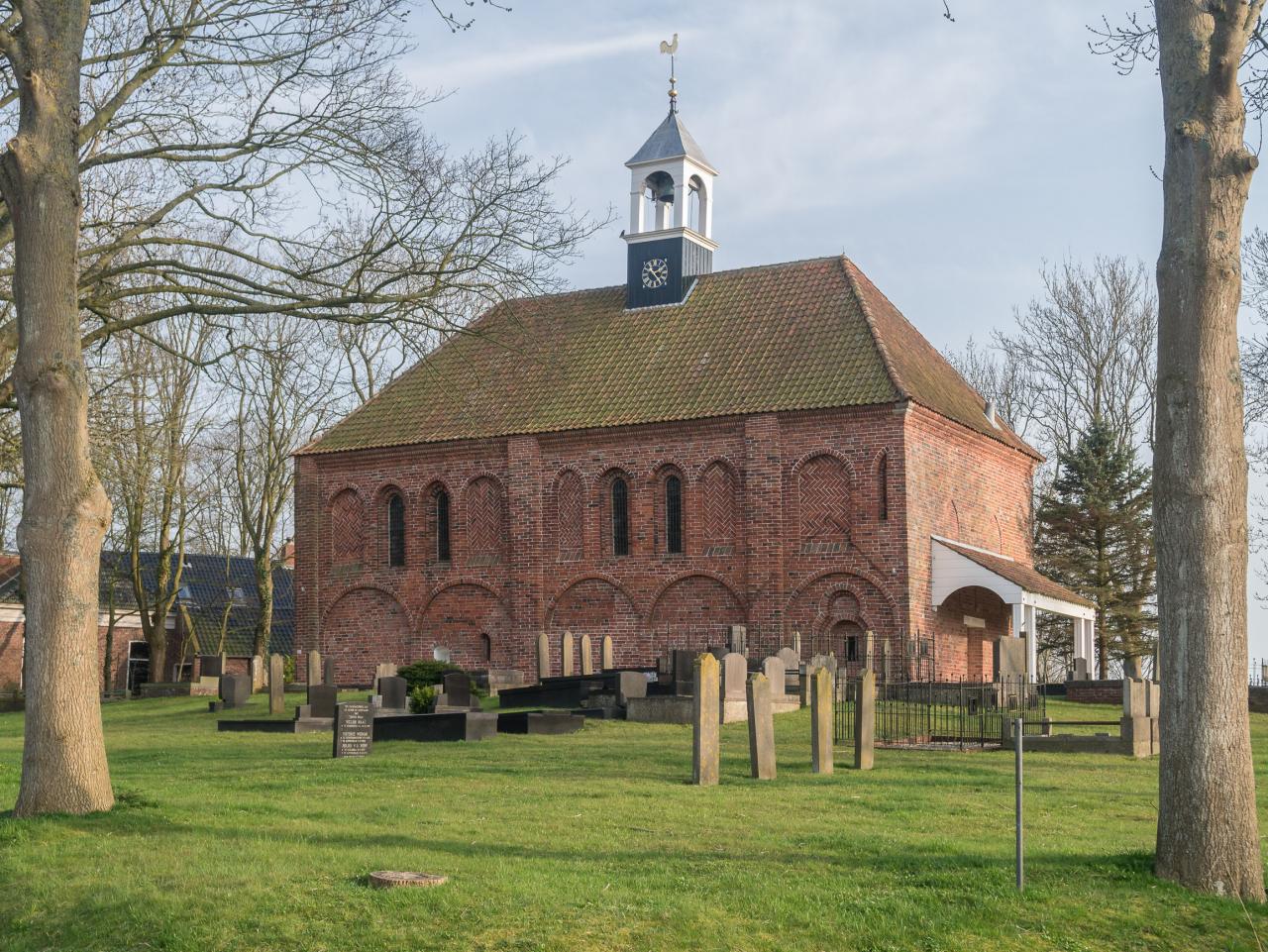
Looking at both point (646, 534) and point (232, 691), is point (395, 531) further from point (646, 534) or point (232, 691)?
point (232, 691)

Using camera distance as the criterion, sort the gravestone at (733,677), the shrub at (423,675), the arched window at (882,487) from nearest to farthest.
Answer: the gravestone at (733,677), the shrub at (423,675), the arched window at (882,487)

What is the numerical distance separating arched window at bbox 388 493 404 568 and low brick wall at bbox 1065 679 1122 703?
681 inches

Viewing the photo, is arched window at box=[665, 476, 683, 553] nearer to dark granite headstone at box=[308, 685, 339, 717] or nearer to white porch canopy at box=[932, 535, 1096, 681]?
white porch canopy at box=[932, 535, 1096, 681]

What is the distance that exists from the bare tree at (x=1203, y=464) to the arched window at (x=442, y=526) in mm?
29453

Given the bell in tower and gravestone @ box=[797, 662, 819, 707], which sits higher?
the bell in tower

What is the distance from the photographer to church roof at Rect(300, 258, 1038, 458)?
34344mm

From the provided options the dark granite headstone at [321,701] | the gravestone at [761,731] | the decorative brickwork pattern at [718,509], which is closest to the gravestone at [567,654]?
the decorative brickwork pattern at [718,509]

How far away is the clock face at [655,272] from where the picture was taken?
3975 cm

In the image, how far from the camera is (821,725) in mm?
16250

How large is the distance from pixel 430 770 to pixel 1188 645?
9045 millimetres

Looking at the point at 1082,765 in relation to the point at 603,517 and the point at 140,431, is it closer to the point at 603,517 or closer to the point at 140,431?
the point at 140,431

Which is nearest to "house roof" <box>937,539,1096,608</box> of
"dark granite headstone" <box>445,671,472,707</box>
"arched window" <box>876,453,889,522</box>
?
"arched window" <box>876,453,889,522</box>

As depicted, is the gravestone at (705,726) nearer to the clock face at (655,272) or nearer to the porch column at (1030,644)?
the porch column at (1030,644)

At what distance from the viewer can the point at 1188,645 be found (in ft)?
31.9
